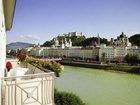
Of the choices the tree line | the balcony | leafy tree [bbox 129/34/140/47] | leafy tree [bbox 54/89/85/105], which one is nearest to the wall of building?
the tree line

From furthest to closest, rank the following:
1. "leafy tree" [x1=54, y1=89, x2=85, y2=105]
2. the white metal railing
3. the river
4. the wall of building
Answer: the wall of building → the river → "leafy tree" [x1=54, y1=89, x2=85, y2=105] → the white metal railing

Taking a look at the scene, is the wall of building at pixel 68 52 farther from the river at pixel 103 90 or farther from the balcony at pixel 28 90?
the balcony at pixel 28 90

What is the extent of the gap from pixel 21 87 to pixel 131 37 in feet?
224

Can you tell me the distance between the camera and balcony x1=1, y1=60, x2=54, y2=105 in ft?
8.79

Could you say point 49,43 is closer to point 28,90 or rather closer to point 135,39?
point 135,39

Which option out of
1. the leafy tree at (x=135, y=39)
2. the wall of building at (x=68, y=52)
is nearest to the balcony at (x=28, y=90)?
the wall of building at (x=68, y=52)

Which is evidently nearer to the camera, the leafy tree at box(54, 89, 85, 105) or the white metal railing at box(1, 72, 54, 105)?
the white metal railing at box(1, 72, 54, 105)

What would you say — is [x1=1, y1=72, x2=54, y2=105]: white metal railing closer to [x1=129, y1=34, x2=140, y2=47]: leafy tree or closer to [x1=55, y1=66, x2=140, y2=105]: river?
[x1=55, y1=66, x2=140, y2=105]: river

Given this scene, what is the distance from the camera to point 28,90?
281cm

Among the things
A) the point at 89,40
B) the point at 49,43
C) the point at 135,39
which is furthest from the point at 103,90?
the point at 49,43

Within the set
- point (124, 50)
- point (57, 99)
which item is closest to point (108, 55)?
point (124, 50)

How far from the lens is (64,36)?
3969 inches

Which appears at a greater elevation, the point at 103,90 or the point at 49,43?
the point at 49,43

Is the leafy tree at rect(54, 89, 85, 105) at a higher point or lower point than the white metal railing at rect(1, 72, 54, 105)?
lower
